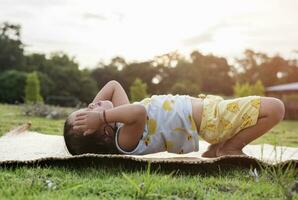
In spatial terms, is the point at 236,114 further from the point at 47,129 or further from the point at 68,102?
the point at 68,102

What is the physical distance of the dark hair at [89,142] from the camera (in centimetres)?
271

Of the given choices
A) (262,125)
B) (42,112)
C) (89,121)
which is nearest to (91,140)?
(89,121)

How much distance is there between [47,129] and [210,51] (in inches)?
1217

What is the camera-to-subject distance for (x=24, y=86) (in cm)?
2003

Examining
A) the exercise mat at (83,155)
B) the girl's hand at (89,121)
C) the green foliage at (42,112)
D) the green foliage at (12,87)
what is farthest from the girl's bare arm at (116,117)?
the green foliage at (12,87)

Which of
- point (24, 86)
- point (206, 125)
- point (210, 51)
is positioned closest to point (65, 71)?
point (24, 86)

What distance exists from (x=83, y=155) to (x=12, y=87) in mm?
18269

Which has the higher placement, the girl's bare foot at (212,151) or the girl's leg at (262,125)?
the girl's leg at (262,125)

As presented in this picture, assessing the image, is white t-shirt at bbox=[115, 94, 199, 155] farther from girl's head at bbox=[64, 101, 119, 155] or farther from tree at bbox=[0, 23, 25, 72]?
tree at bbox=[0, 23, 25, 72]

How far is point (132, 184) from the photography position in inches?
76.5

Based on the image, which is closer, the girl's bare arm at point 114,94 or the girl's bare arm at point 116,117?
the girl's bare arm at point 116,117

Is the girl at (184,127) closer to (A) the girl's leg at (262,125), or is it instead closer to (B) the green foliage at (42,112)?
(A) the girl's leg at (262,125)

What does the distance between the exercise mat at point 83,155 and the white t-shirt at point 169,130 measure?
68mm

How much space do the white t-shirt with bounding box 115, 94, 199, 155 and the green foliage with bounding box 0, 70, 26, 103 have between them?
1739 cm
